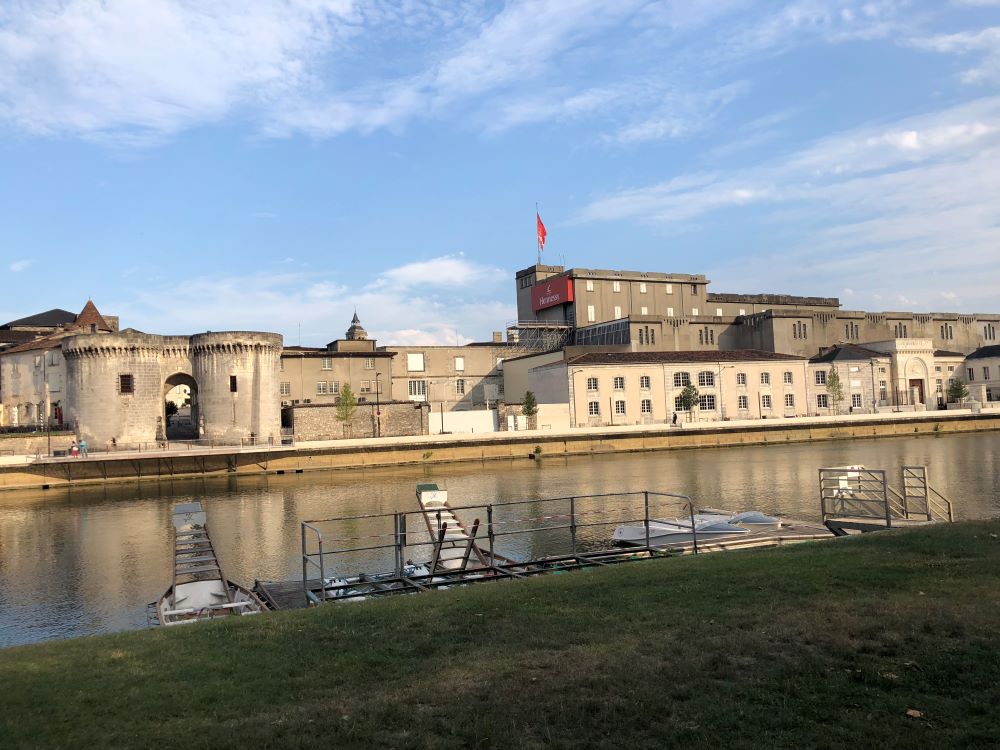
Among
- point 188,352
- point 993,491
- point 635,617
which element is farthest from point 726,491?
point 188,352

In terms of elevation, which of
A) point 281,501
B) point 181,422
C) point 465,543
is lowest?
point 281,501

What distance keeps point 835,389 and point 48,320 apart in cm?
8388

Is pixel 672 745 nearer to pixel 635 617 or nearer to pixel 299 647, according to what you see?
pixel 635 617

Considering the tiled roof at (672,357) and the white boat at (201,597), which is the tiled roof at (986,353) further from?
the white boat at (201,597)

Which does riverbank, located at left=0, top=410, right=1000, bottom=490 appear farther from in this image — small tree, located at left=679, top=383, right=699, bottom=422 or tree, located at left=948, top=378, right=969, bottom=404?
tree, located at left=948, top=378, right=969, bottom=404

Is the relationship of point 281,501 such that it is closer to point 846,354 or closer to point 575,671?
point 575,671

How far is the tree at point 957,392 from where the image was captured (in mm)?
80938

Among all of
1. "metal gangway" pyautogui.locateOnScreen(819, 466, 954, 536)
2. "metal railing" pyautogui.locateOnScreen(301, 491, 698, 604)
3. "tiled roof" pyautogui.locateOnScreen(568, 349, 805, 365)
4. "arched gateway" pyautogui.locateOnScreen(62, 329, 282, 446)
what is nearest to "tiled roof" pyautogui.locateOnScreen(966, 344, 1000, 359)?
"tiled roof" pyautogui.locateOnScreen(568, 349, 805, 365)

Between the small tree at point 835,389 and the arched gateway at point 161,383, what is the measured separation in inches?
2023

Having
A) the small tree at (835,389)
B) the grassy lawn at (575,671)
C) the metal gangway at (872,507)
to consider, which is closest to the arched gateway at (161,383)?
the metal gangway at (872,507)

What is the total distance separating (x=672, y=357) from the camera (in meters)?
72.1

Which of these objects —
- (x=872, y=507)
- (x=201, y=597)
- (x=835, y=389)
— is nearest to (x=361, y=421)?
(x=835, y=389)

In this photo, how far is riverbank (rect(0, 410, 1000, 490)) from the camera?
50.4 metres

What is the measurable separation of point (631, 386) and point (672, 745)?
6499 cm
